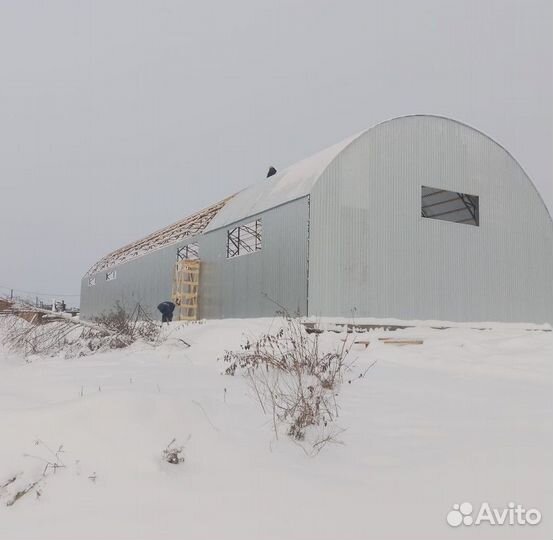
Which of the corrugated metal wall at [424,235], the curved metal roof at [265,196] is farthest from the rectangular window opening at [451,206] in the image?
the curved metal roof at [265,196]

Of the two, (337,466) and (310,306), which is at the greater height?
(310,306)

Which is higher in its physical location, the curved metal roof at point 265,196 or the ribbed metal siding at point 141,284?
the curved metal roof at point 265,196

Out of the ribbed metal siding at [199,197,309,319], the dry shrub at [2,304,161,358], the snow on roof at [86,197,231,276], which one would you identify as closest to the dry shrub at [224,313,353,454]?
the dry shrub at [2,304,161,358]

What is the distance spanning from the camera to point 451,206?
782 inches

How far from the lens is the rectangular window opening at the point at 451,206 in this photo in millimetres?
17703

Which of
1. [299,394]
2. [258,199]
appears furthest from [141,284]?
[299,394]

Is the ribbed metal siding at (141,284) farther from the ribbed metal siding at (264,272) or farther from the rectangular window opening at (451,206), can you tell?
the rectangular window opening at (451,206)

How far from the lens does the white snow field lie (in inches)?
114

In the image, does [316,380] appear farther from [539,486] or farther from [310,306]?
[310,306]

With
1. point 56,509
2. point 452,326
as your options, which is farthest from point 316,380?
point 452,326

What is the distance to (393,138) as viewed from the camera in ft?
53.2

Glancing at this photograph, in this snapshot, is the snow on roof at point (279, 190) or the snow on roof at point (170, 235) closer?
the snow on roof at point (279, 190)

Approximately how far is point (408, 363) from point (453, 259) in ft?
29.4

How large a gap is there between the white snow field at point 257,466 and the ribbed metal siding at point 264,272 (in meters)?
8.65
